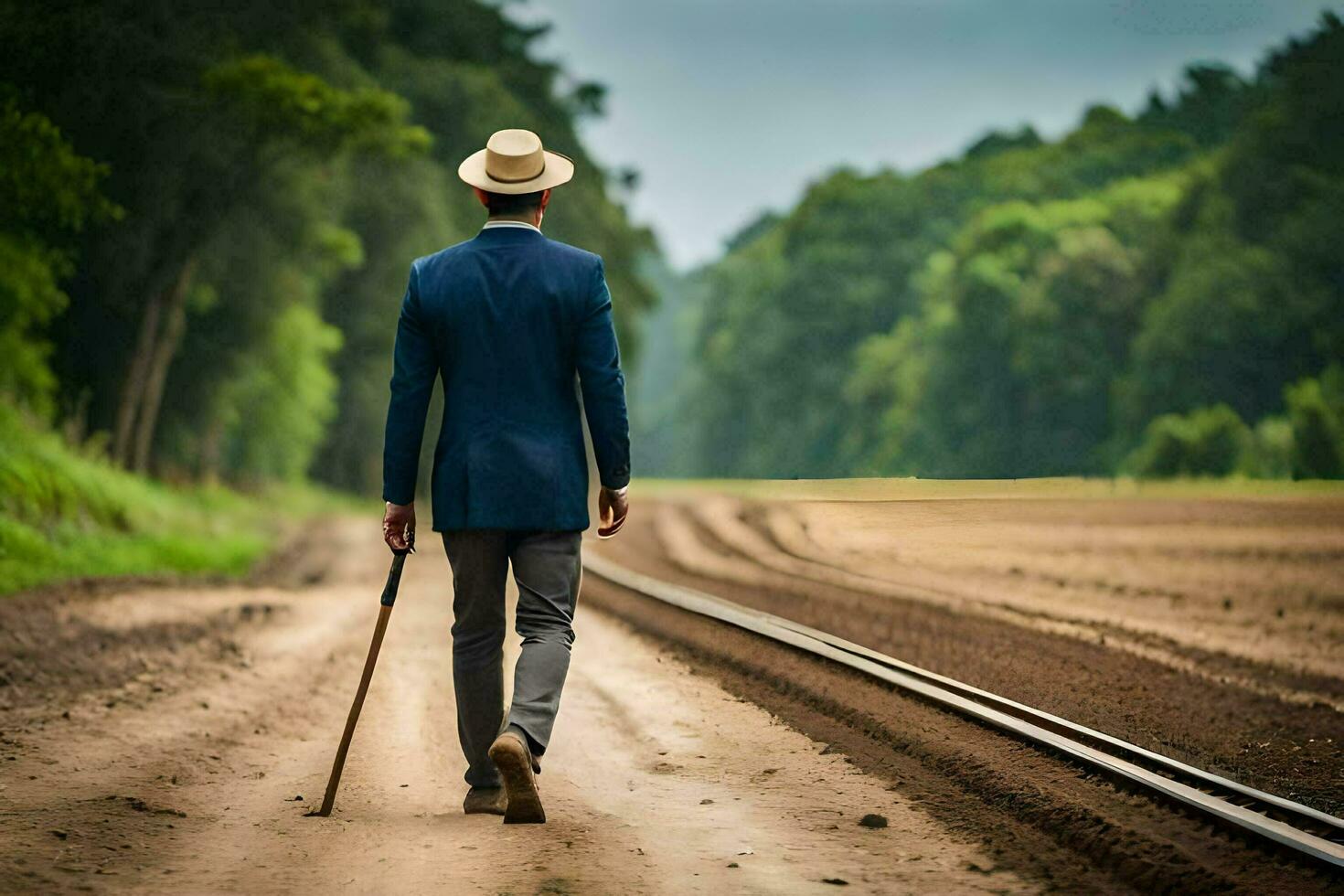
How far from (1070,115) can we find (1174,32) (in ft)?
174

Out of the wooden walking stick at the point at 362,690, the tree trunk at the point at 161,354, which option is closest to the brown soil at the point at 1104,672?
the wooden walking stick at the point at 362,690

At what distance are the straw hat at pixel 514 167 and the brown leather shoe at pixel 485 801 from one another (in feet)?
6.96

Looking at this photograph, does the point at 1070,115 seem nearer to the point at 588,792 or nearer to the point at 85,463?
the point at 85,463

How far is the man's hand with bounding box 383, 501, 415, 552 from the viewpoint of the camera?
207 inches

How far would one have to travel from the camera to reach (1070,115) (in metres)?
67.9

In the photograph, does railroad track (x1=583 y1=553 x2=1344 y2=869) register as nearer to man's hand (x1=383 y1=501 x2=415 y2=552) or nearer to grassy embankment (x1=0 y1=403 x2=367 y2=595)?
man's hand (x1=383 y1=501 x2=415 y2=552)

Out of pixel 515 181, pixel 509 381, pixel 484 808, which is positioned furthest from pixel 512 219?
pixel 484 808

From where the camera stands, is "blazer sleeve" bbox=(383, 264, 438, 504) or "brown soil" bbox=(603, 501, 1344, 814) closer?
"blazer sleeve" bbox=(383, 264, 438, 504)

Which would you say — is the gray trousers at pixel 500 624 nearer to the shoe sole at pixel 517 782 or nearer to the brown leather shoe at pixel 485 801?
the brown leather shoe at pixel 485 801

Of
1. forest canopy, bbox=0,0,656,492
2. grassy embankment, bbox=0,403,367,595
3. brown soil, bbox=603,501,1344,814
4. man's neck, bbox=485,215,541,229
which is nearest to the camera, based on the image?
man's neck, bbox=485,215,541,229

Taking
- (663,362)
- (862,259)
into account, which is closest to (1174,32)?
(862,259)

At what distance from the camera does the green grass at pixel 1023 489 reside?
11633mm

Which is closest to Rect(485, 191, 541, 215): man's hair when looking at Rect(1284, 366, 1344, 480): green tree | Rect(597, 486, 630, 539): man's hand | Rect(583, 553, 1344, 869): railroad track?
Rect(597, 486, 630, 539): man's hand

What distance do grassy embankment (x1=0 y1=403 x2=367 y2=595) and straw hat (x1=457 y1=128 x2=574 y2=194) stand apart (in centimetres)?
→ 967
